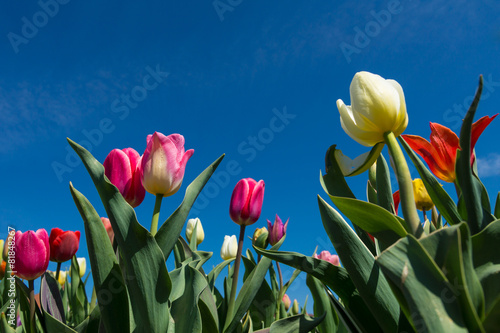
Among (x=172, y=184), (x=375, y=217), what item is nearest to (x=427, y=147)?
(x=375, y=217)

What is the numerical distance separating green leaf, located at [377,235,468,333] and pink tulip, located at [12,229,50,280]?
1316mm

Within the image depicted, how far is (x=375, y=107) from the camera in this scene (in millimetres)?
850

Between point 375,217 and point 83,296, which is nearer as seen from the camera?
point 375,217

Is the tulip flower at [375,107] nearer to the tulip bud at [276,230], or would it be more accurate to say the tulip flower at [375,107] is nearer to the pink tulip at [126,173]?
the pink tulip at [126,173]

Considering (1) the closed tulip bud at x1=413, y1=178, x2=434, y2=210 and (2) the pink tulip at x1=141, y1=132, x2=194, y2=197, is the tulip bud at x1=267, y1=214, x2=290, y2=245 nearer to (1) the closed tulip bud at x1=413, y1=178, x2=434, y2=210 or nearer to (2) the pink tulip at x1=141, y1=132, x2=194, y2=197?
(1) the closed tulip bud at x1=413, y1=178, x2=434, y2=210

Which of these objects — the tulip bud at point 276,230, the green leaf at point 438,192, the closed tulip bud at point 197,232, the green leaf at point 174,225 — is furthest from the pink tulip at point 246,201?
the closed tulip bud at point 197,232

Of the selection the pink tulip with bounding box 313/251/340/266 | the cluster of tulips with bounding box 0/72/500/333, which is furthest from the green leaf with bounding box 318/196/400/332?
the pink tulip with bounding box 313/251/340/266

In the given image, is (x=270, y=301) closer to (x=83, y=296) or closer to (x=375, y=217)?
(x=83, y=296)

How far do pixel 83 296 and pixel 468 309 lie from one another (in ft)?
6.28

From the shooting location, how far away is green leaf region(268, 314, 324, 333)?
39.7 inches

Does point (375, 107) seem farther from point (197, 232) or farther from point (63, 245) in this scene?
point (197, 232)

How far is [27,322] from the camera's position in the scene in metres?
1.38

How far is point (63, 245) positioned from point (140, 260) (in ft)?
3.74

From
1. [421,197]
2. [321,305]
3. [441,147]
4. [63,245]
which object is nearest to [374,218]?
[441,147]
